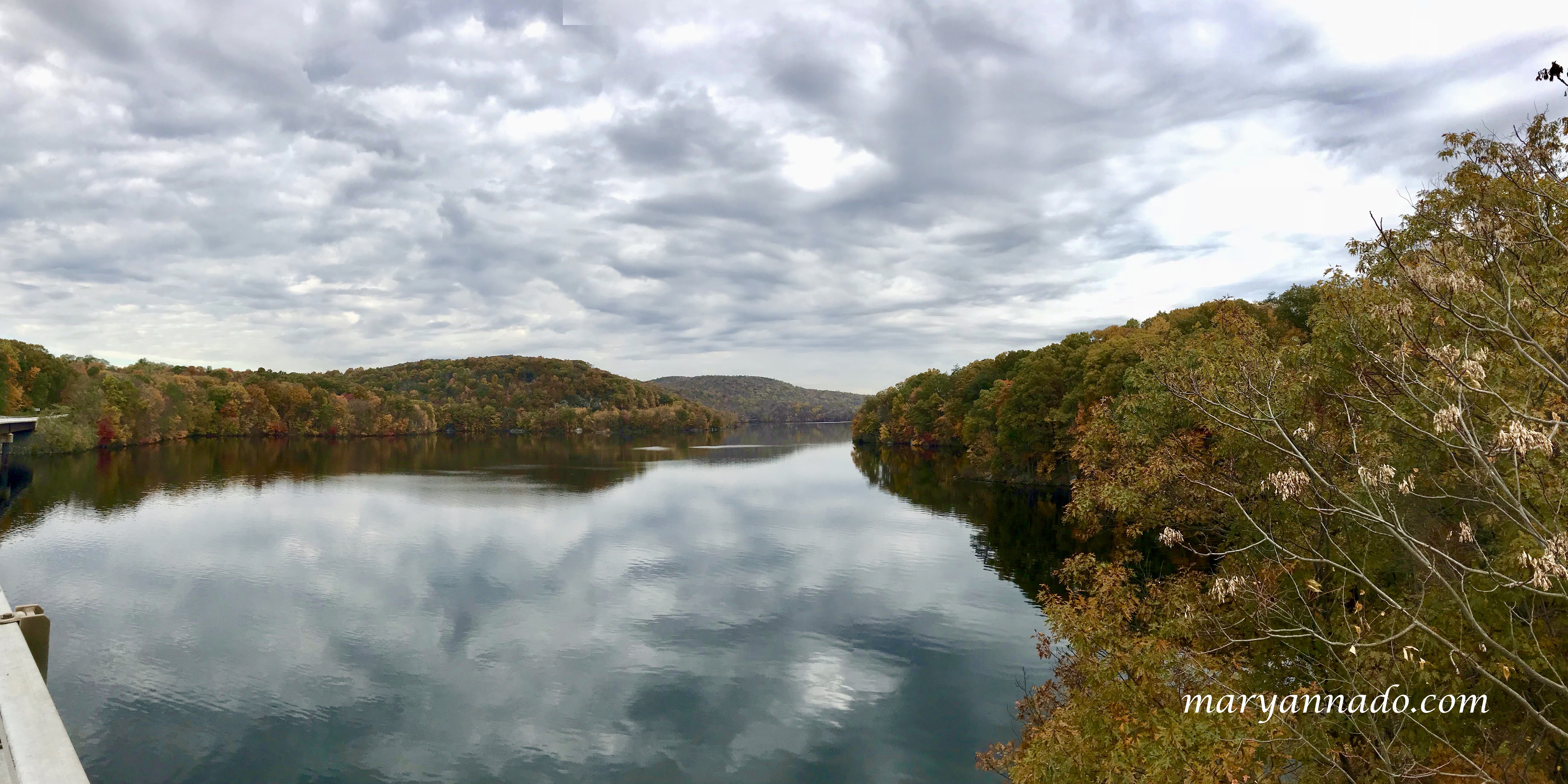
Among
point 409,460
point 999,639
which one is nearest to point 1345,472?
point 999,639

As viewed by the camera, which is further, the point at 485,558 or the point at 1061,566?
the point at 485,558

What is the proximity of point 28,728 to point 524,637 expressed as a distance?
2503cm

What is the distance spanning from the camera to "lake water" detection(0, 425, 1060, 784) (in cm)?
2222

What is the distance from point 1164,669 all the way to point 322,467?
389ft

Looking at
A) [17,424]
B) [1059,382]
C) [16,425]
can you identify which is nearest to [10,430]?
[17,424]

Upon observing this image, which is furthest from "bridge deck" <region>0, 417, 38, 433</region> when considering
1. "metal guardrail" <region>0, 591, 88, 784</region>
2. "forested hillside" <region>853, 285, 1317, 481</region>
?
"forested hillside" <region>853, 285, 1317, 481</region>

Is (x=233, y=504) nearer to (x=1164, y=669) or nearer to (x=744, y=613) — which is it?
(x=744, y=613)

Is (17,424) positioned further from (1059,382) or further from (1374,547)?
(1374,547)

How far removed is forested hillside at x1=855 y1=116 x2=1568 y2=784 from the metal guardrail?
41.4 feet

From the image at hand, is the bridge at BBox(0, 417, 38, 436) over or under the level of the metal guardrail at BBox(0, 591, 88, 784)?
over

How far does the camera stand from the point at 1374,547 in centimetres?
1820

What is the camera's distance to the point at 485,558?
48.0 metres

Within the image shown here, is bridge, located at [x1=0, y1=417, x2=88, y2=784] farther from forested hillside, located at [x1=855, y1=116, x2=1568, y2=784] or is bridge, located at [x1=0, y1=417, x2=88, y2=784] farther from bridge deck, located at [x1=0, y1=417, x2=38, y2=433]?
bridge deck, located at [x1=0, y1=417, x2=38, y2=433]

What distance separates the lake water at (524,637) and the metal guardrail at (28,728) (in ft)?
34.3
